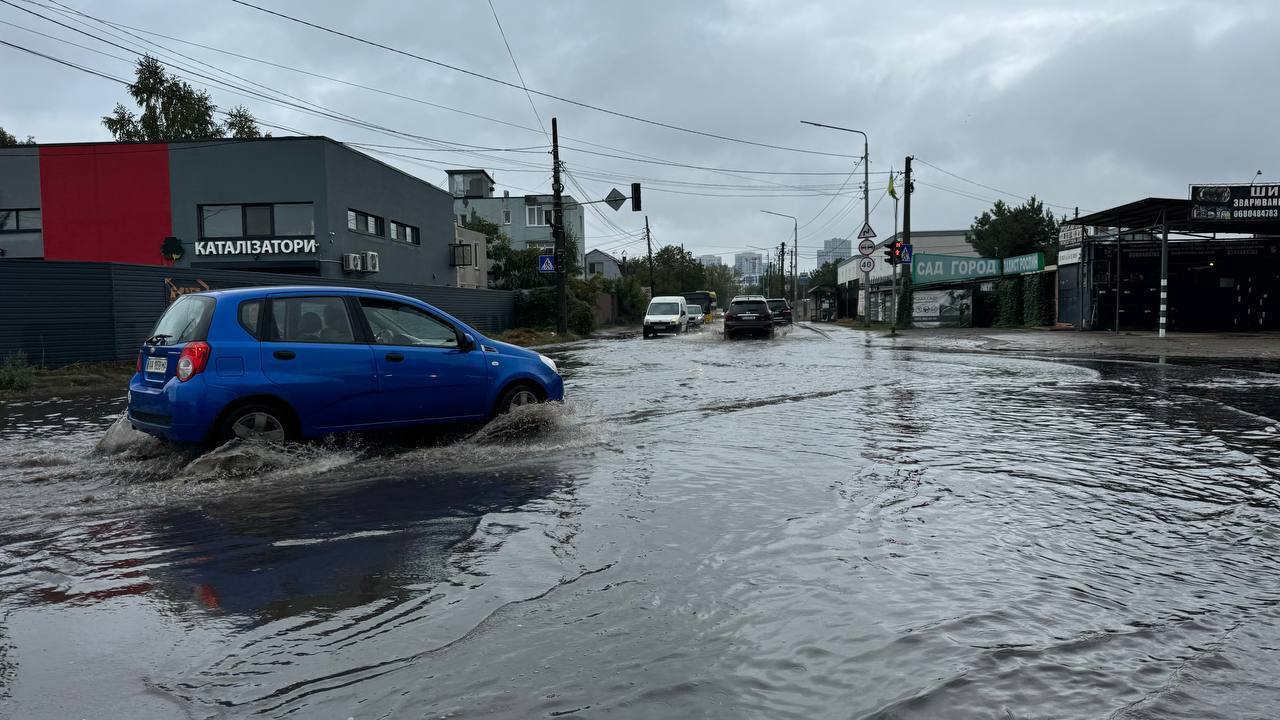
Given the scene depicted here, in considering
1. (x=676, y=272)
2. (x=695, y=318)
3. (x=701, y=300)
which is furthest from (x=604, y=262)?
(x=695, y=318)

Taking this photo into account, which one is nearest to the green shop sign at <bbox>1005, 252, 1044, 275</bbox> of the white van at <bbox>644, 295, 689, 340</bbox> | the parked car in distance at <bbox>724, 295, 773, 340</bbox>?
the parked car in distance at <bbox>724, 295, 773, 340</bbox>

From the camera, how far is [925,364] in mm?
18281

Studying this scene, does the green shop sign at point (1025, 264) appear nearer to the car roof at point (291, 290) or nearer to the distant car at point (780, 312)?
the distant car at point (780, 312)

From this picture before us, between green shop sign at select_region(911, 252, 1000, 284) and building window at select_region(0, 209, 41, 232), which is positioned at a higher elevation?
building window at select_region(0, 209, 41, 232)

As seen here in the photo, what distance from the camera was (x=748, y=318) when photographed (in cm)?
3103

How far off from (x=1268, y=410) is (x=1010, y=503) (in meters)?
6.98

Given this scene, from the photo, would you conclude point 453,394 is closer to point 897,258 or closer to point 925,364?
point 925,364

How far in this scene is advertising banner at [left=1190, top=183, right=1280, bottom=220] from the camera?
84.2 ft

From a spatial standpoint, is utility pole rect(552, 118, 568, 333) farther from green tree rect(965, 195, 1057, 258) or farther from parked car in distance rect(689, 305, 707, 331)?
green tree rect(965, 195, 1057, 258)

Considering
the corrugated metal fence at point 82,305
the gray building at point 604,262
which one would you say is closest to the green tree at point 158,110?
the corrugated metal fence at point 82,305

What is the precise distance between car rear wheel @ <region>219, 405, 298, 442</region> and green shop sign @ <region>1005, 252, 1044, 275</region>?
103 ft

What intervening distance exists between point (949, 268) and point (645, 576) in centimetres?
3925

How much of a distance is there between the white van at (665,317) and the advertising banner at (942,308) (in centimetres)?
1138

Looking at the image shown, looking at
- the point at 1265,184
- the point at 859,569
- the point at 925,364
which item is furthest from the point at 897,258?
the point at 859,569
